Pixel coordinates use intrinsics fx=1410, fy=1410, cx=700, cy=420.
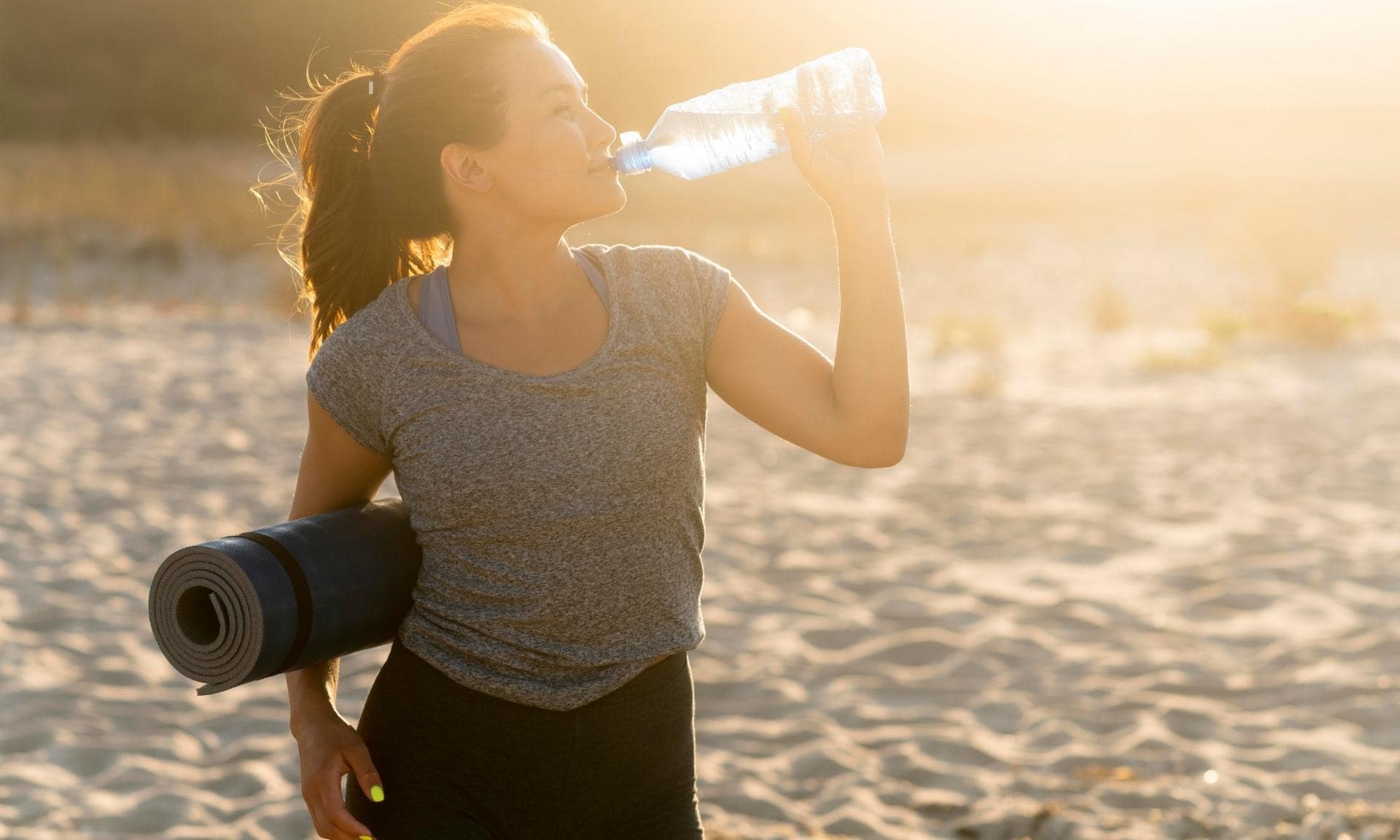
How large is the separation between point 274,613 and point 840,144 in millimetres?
948

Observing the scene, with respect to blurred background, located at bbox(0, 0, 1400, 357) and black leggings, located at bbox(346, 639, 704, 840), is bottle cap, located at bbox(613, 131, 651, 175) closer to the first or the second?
black leggings, located at bbox(346, 639, 704, 840)

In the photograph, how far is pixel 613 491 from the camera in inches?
74.7

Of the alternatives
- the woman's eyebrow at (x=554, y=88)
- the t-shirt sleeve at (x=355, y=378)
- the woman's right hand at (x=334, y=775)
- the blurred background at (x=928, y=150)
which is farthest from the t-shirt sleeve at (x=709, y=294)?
the blurred background at (x=928, y=150)

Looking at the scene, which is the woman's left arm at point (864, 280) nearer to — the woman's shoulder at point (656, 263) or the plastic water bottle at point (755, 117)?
the plastic water bottle at point (755, 117)

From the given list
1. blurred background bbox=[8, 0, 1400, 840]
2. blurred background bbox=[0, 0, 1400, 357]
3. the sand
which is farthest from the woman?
the sand

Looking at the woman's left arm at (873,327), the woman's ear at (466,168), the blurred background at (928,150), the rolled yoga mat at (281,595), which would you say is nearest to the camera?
the rolled yoga mat at (281,595)

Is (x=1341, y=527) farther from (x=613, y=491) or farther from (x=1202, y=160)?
(x=1202, y=160)

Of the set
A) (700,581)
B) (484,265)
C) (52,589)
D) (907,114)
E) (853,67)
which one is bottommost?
(52,589)

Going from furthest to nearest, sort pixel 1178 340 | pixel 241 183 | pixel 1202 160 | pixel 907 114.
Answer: pixel 907 114
pixel 1202 160
pixel 241 183
pixel 1178 340

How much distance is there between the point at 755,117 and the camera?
7.54 feet

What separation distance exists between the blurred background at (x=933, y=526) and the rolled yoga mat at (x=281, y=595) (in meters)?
0.74

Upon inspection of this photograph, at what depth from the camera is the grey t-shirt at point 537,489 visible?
188cm

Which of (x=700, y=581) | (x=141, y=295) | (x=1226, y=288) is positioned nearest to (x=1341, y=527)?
(x=700, y=581)

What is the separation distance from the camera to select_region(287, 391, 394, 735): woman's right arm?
1993 millimetres
